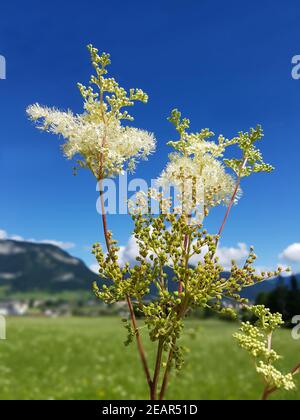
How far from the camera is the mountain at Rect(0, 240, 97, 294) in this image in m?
146

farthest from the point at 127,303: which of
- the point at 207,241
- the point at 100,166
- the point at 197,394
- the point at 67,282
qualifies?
the point at 67,282

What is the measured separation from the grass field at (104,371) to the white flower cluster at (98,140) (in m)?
5.06

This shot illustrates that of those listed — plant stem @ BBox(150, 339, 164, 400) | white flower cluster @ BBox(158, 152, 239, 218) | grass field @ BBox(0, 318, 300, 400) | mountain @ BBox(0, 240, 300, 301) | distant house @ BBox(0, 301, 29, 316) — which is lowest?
grass field @ BBox(0, 318, 300, 400)

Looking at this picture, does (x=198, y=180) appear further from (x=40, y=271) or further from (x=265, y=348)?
(x=40, y=271)

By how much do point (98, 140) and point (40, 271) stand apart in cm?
17527

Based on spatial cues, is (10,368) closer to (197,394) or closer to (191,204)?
(197,394)

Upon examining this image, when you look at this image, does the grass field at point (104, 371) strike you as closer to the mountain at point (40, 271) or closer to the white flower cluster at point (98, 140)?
the white flower cluster at point (98, 140)

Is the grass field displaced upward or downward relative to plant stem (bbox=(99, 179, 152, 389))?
downward

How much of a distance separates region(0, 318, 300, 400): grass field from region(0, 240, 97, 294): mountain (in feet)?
370


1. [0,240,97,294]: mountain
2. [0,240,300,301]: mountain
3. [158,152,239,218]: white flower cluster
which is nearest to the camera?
[158,152,239,218]: white flower cluster

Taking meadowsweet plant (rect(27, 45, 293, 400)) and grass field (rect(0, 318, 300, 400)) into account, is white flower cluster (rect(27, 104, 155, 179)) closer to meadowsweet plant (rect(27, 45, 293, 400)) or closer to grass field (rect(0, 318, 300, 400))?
meadowsweet plant (rect(27, 45, 293, 400))

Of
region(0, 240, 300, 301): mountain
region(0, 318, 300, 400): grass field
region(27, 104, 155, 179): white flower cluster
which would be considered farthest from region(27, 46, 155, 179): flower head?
region(0, 240, 300, 301): mountain

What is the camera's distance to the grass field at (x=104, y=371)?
11.2 metres
